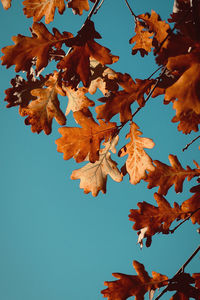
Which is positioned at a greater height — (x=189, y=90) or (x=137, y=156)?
(x=137, y=156)

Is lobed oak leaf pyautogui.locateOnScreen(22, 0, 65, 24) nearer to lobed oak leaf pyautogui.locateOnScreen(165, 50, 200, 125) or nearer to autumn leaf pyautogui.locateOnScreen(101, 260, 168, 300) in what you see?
lobed oak leaf pyautogui.locateOnScreen(165, 50, 200, 125)

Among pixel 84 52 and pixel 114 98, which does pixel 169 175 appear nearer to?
pixel 114 98

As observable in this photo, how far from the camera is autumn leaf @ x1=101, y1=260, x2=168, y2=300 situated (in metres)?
1.40

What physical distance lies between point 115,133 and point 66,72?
0.43m

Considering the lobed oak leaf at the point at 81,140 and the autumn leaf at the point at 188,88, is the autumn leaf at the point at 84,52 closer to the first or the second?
the lobed oak leaf at the point at 81,140

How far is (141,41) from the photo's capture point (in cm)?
171

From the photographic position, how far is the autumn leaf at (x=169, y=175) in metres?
1.53

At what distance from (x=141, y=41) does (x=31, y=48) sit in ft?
2.95

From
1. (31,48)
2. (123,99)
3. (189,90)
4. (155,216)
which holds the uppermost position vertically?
(31,48)

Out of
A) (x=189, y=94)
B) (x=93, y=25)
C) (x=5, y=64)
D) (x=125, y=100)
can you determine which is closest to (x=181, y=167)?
(x=125, y=100)

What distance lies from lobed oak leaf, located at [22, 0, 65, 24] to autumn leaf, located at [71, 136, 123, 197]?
2.36 feet

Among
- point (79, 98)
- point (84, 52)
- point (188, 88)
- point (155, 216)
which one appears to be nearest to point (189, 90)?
point (188, 88)

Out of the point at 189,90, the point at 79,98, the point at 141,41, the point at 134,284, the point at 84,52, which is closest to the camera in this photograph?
the point at 189,90

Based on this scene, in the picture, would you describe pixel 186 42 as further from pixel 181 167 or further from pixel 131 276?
pixel 131 276
